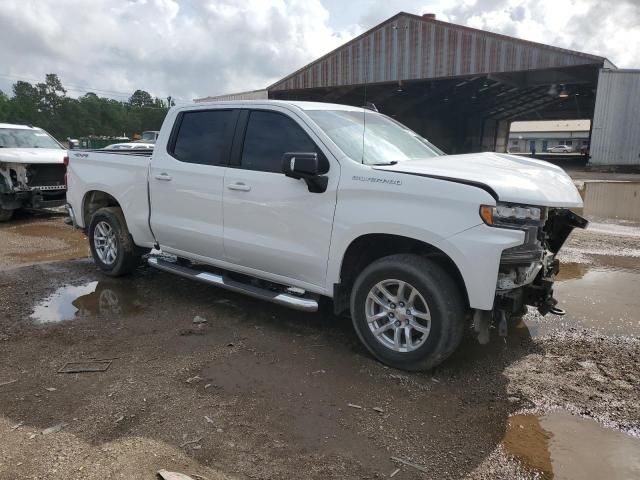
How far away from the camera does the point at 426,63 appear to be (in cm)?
2327

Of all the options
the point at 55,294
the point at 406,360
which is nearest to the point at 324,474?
the point at 406,360

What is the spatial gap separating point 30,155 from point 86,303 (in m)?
6.38

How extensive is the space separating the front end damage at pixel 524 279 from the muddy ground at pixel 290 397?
0.50 m

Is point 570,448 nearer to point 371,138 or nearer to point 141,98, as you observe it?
point 371,138

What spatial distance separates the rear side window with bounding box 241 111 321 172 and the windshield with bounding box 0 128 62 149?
852 cm

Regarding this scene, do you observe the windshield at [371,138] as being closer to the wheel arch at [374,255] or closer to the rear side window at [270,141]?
the rear side window at [270,141]

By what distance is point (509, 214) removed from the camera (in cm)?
333

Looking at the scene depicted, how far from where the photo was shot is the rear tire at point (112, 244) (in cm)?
602

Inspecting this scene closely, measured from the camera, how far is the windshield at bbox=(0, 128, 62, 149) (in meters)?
10.9

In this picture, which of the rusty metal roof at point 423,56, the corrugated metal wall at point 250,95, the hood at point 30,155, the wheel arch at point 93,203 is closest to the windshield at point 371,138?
the wheel arch at point 93,203

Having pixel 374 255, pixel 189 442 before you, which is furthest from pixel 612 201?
pixel 189 442

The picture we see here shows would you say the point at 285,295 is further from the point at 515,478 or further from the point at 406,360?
the point at 515,478

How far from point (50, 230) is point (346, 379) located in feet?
26.4

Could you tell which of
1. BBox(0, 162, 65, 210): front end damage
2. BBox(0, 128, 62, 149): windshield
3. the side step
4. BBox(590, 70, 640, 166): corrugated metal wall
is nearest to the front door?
the side step
